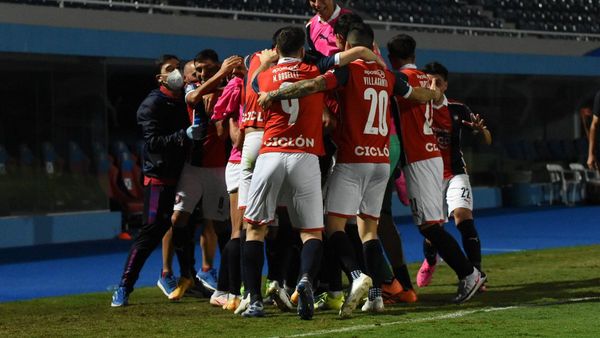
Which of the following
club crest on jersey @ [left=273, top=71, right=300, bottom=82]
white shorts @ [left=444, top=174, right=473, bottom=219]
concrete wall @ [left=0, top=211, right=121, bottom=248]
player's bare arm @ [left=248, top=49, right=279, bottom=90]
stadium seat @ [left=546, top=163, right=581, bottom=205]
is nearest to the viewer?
club crest on jersey @ [left=273, top=71, right=300, bottom=82]

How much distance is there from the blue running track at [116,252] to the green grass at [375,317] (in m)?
1.33

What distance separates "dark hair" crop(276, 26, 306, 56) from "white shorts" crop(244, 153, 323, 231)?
0.75 metres

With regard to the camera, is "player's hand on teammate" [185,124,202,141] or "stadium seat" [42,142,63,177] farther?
"stadium seat" [42,142,63,177]

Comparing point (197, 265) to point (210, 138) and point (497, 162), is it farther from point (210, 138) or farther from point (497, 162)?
point (497, 162)

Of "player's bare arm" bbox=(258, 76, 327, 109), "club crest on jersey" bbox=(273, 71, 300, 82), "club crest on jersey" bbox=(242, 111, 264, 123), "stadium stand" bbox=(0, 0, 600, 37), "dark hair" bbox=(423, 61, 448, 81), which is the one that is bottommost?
"club crest on jersey" bbox=(242, 111, 264, 123)

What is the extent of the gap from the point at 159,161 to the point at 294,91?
2311 millimetres

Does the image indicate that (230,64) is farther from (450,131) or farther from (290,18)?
(290,18)

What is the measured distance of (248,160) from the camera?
31.3 ft

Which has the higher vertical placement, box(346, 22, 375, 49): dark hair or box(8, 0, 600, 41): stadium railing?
box(8, 0, 600, 41): stadium railing

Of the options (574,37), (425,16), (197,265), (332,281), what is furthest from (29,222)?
(574,37)

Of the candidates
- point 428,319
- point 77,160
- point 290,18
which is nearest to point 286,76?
point 428,319

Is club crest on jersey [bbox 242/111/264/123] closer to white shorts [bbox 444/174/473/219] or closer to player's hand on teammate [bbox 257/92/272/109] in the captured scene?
player's hand on teammate [bbox 257/92/272/109]

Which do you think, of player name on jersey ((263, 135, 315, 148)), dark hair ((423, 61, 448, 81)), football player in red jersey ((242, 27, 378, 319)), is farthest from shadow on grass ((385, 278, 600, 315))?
dark hair ((423, 61, 448, 81))

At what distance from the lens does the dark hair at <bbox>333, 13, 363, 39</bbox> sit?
9531 mm
